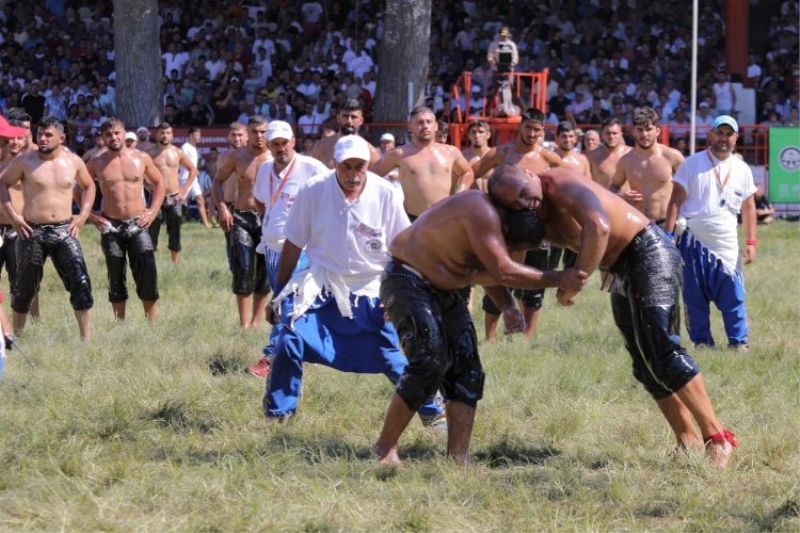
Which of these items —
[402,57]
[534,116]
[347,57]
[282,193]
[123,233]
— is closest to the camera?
[282,193]

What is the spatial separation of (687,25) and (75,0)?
12.5 metres

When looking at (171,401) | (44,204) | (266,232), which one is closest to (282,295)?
(171,401)

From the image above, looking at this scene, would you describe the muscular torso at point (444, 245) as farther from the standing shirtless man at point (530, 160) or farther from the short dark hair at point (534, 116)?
the short dark hair at point (534, 116)

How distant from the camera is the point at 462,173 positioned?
11.6 m

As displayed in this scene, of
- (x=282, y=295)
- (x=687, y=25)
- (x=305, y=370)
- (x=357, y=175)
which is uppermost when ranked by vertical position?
(x=687, y=25)

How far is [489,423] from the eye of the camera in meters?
7.16

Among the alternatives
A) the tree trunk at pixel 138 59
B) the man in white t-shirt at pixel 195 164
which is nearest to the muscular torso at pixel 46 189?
the man in white t-shirt at pixel 195 164

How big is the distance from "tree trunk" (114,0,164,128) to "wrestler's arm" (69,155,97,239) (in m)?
11.5

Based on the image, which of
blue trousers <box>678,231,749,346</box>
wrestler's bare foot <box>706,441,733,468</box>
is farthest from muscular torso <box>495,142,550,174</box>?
wrestler's bare foot <box>706,441,733,468</box>

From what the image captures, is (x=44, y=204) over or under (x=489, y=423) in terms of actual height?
over

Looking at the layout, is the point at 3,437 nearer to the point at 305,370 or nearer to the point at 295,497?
the point at 295,497

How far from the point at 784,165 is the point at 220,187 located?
12639 mm

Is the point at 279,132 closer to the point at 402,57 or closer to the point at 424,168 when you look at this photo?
the point at 424,168

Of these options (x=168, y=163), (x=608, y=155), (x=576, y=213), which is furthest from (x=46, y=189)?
(x=168, y=163)
